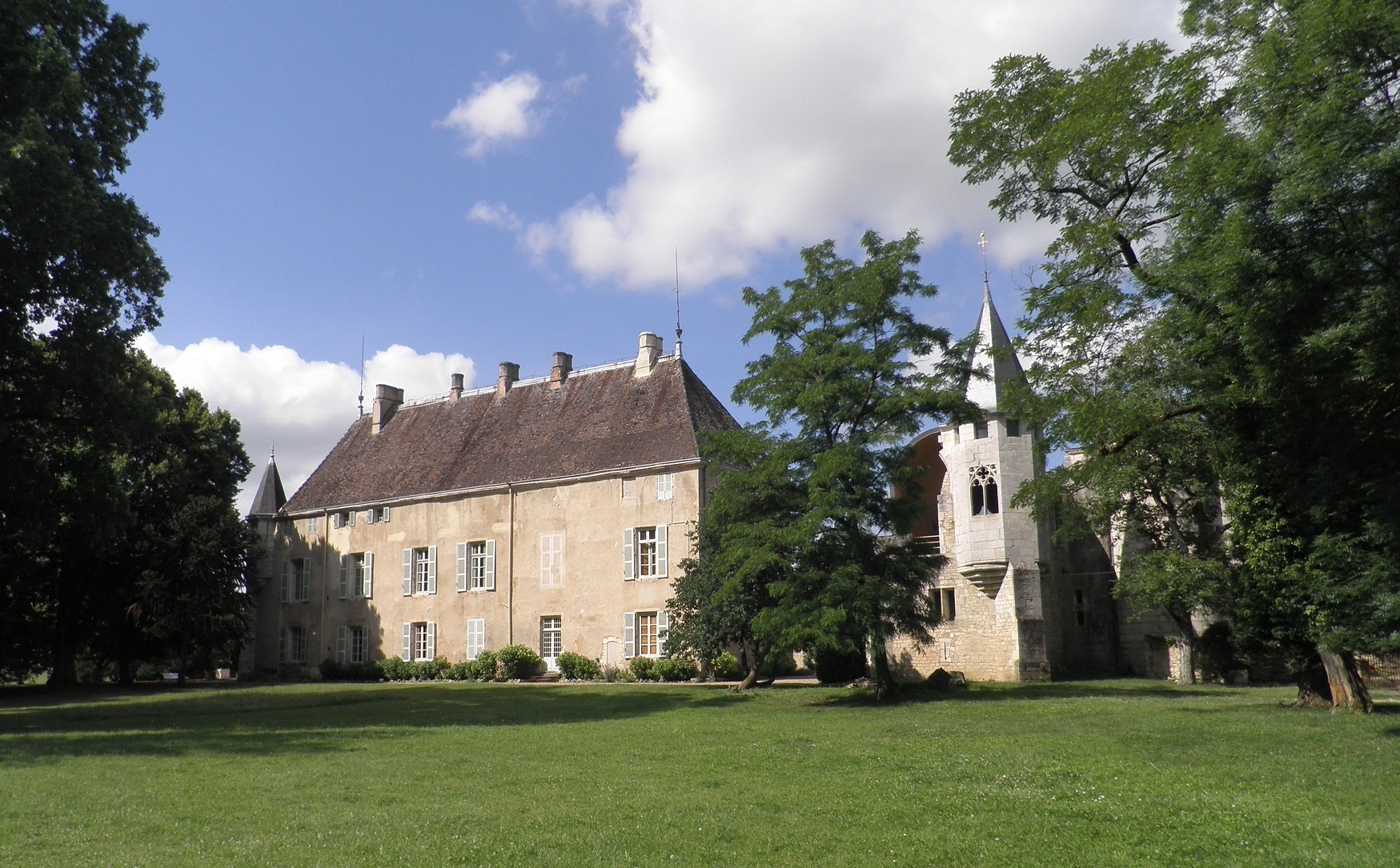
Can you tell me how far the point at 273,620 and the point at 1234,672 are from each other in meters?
34.5

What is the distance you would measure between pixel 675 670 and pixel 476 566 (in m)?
10.1

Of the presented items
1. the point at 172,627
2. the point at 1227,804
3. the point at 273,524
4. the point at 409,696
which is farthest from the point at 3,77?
the point at 273,524

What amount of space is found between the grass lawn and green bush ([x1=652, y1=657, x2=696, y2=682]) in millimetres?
12421

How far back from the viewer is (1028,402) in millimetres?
16000

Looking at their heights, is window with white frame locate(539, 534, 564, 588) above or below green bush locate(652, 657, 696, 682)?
above

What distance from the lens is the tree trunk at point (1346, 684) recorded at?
16.5 metres

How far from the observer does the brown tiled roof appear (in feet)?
114

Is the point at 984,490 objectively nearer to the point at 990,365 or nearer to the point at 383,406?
the point at 990,365

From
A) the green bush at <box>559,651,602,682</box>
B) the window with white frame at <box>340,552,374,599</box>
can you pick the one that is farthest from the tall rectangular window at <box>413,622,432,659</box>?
the green bush at <box>559,651,602,682</box>

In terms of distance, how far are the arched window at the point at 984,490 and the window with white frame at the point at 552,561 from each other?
44.6 ft

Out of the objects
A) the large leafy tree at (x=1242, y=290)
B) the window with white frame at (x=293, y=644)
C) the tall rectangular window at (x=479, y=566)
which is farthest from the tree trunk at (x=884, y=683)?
the window with white frame at (x=293, y=644)

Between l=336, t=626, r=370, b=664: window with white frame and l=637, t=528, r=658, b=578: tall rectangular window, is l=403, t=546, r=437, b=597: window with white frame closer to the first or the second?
l=336, t=626, r=370, b=664: window with white frame

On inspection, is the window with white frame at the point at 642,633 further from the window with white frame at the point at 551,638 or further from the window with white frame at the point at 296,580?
the window with white frame at the point at 296,580

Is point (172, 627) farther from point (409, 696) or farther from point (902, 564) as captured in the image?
point (902, 564)
